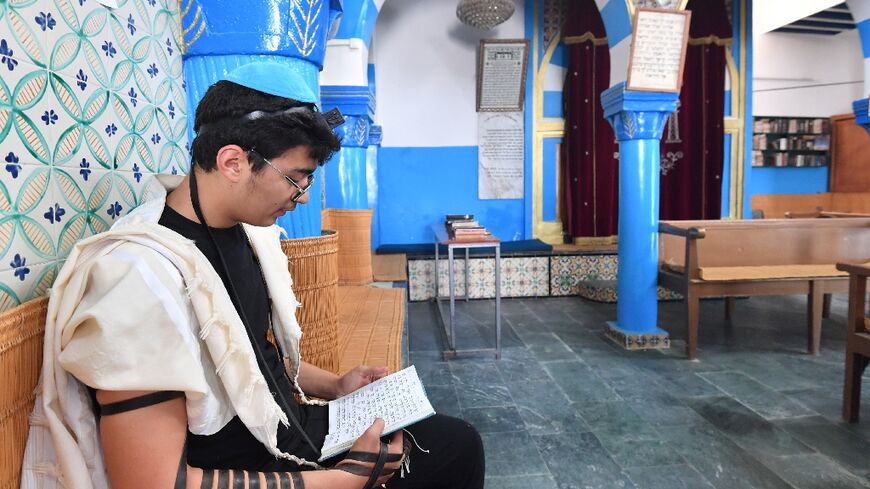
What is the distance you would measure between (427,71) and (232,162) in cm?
587

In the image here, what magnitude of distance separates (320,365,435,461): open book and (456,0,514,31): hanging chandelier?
4.79m

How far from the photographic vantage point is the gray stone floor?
86.8 inches

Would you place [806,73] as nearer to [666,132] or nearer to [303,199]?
[666,132]

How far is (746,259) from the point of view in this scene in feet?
13.7

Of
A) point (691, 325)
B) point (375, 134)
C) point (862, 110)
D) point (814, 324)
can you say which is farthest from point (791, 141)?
point (375, 134)

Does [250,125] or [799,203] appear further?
[799,203]

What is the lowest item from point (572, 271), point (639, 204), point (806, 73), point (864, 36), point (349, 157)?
point (572, 271)

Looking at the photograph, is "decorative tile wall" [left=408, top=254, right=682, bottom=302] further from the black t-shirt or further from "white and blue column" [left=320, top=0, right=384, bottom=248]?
the black t-shirt

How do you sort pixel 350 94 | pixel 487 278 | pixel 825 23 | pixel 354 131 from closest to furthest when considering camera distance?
1. pixel 350 94
2. pixel 354 131
3. pixel 487 278
4. pixel 825 23

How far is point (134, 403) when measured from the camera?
0.80 meters

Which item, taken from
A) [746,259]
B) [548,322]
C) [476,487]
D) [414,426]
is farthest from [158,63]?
[746,259]

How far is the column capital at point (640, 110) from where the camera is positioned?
365 centimetres

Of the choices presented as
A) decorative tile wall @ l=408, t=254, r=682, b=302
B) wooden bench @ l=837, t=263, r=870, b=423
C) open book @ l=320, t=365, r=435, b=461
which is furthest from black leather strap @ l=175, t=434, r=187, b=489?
decorative tile wall @ l=408, t=254, r=682, b=302

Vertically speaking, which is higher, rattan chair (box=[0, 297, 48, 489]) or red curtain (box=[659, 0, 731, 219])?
red curtain (box=[659, 0, 731, 219])
